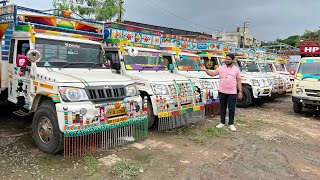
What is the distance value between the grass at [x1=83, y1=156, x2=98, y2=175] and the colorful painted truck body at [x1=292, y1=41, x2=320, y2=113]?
7.18 meters

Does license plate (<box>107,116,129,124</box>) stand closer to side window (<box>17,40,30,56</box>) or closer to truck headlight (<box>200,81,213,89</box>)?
side window (<box>17,40,30,56</box>)

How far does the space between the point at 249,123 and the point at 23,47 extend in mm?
5906

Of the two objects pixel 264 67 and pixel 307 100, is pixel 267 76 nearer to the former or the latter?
pixel 264 67

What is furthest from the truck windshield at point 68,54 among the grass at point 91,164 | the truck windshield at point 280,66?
the truck windshield at point 280,66

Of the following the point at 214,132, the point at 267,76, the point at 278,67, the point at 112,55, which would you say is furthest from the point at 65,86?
the point at 278,67

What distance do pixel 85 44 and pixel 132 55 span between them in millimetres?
1398

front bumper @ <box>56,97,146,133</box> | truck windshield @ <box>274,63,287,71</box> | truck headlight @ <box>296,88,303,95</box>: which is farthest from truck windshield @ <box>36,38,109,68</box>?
truck windshield @ <box>274,63,287,71</box>

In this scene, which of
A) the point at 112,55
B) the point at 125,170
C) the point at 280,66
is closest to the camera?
the point at 125,170

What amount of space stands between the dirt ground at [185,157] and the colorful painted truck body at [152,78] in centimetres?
42

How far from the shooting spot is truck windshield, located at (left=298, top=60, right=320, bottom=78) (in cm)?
895

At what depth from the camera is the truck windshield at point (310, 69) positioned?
29.4 ft

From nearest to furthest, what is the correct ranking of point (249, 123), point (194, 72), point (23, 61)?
point (23, 61) < point (249, 123) < point (194, 72)

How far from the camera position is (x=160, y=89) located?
19.9 feet

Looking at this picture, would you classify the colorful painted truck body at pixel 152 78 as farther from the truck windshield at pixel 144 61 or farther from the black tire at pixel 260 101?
the black tire at pixel 260 101
